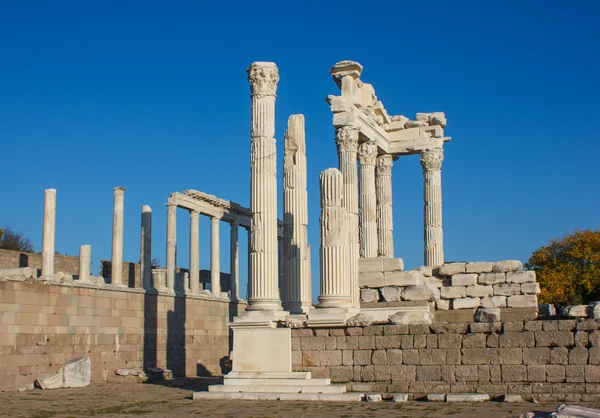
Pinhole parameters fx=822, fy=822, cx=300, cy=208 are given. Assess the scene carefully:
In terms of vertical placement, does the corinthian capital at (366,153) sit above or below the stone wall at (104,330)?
above

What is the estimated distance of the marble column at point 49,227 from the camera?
26.9m

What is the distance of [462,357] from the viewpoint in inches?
697

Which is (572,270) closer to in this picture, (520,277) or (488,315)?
(520,277)

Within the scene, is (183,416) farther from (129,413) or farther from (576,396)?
(576,396)

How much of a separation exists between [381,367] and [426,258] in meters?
13.5

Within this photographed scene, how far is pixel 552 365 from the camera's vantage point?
16.8 meters

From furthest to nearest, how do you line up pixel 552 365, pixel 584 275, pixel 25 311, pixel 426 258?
pixel 584 275
pixel 426 258
pixel 25 311
pixel 552 365

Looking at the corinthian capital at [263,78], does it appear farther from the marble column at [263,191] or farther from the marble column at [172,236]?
the marble column at [172,236]

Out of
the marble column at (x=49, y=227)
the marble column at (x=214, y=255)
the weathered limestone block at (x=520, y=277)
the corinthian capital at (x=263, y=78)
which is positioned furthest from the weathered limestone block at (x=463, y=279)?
the marble column at (x=214, y=255)

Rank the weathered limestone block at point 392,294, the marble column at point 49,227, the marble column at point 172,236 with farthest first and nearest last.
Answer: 1. the marble column at point 172,236
2. the marble column at point 49,227
3. the weathered limestone block at point 392,294

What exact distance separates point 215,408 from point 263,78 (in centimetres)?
922

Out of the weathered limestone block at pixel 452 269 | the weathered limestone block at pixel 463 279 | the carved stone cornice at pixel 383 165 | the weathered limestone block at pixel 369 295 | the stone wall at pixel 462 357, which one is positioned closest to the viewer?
the stone wall at pixel 462 357

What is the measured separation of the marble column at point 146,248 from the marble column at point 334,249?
14.1 meters

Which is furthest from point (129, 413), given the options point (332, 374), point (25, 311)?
point (25, 311)
